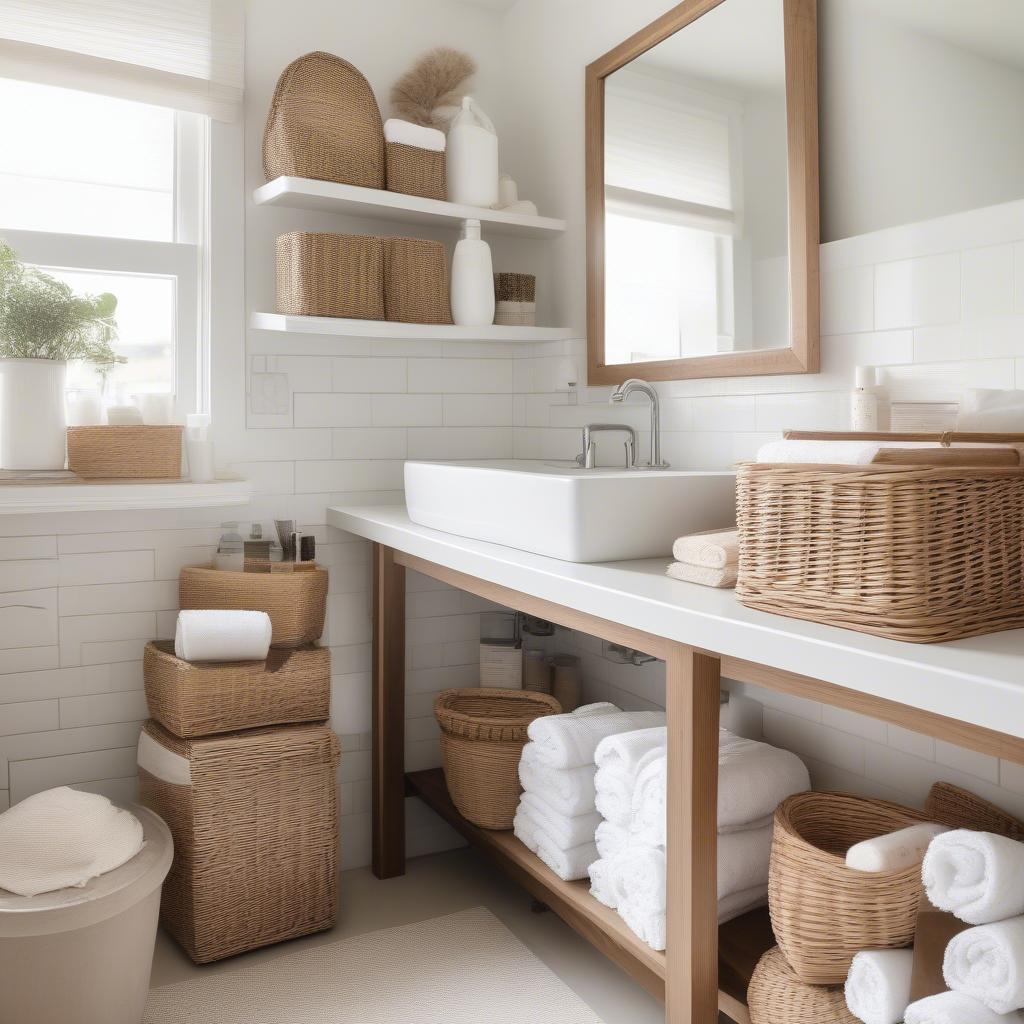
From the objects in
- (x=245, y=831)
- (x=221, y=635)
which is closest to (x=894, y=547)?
(x=221, y=635)

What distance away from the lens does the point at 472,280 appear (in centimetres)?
258

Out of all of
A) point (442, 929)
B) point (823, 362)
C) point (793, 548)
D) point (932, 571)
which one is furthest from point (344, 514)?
point (932, 571)

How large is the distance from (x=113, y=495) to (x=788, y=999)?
66.5 inches

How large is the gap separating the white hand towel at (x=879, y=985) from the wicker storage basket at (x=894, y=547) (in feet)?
1.61

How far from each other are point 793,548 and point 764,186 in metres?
1.05

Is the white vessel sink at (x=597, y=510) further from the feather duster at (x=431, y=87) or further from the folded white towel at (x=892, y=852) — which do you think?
the feather duster at (x=431, y=87)

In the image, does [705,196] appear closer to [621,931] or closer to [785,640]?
[785,640]

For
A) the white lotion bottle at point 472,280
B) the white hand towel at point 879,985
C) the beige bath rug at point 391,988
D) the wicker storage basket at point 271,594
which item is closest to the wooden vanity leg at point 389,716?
the wicker storage basket at point 271,594

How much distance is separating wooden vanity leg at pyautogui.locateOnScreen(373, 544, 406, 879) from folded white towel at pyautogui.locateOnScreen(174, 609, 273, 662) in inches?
15.5

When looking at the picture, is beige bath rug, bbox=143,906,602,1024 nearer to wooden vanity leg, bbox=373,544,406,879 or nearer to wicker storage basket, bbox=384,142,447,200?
wooden vanity leg, bbox=373,544,406,879

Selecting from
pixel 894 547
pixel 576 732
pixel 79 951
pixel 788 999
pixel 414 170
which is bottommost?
pixel 79 951

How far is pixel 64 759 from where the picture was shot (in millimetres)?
2381

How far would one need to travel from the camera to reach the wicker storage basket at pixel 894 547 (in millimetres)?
1092

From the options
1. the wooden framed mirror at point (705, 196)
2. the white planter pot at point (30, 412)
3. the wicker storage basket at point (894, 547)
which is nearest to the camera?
the wicker storage basket at point (894, 547)
